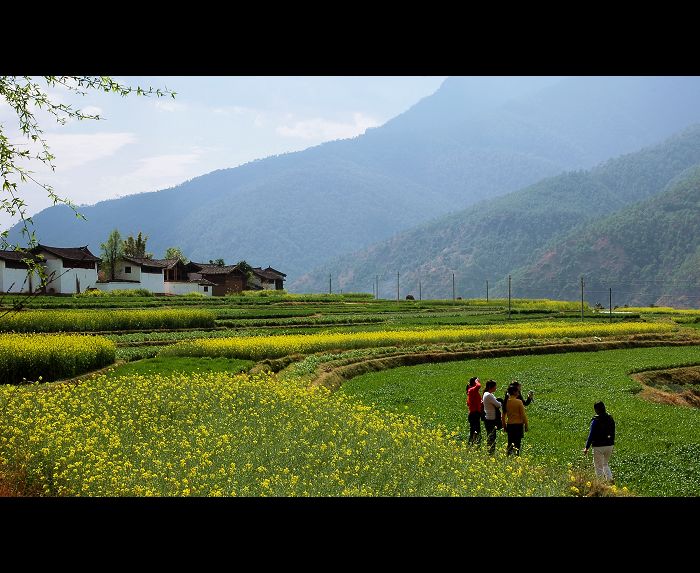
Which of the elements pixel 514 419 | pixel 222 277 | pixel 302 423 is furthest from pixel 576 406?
pixel 222 277

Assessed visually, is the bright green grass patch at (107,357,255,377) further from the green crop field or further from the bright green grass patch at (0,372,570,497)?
the bright green grass patch at (0,372,570,497)

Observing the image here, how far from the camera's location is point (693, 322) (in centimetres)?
4816

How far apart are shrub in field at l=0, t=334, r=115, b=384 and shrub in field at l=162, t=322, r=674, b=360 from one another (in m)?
3.47

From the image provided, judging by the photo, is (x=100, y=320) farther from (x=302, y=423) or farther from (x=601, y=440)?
(x=601, y=440)

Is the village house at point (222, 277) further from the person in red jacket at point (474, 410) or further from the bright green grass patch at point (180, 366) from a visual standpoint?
the person in red jacket at point (474, 410)

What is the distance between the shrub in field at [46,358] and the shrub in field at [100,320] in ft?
22.7

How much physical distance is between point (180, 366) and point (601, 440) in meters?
12.5

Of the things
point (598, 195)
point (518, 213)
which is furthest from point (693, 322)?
point (598, 195)

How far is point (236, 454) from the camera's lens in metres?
8.25

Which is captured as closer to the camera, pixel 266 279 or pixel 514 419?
pixel 514 419

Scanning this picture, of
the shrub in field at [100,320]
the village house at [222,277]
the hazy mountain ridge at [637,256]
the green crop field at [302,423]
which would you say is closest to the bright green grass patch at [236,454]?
the green crop field at [302,423]

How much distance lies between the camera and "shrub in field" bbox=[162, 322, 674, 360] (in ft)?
73.0
